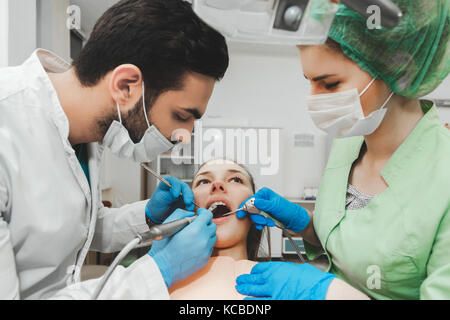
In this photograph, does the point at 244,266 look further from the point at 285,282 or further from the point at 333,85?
the point at 333,85

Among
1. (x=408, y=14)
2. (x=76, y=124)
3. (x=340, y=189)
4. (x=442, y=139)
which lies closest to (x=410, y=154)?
(x=442, y=139)

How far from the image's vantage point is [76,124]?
0.77 meters

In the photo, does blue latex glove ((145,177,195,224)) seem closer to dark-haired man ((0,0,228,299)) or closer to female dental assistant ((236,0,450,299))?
dark-haired man ((0,0,228,299))

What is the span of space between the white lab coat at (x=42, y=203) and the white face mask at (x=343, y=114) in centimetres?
58

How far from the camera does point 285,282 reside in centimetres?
70

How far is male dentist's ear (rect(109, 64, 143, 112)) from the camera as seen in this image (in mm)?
707

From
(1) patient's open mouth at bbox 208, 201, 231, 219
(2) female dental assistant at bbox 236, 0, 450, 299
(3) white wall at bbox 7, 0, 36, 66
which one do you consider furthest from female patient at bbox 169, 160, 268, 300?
(3) white wall at bbox 7, 0, 36, 66

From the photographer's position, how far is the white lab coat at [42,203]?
62cm

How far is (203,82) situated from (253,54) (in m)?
0.15

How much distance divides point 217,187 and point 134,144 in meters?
0.35

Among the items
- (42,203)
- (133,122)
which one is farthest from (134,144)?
(42,203)

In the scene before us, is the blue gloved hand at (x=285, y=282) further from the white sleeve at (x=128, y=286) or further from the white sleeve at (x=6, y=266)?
the white sleeve at (x=6, y=266)

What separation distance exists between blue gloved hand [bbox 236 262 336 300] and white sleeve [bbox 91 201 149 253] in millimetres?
390
